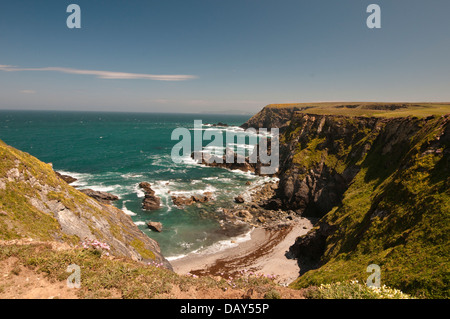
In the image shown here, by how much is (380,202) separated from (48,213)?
33.6m

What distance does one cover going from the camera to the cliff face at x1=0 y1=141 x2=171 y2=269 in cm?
1631

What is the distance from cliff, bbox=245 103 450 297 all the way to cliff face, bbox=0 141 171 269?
62.7 feet

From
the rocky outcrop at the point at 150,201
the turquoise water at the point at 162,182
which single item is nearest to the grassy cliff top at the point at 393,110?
the turquoise water at the point at 162,182

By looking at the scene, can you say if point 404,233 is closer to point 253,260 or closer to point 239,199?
point 253,260

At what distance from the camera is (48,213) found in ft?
61.3

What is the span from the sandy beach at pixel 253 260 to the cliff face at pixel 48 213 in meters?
9.97

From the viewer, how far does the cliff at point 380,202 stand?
15680mm

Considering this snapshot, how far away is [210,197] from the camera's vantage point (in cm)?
5656

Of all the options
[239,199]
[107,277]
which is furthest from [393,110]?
[107,277]

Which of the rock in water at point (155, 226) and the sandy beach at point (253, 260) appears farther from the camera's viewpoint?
the rock in water at point (155, 226)

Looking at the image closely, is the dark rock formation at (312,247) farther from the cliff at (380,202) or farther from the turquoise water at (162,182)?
the turquoise water at (162,182)

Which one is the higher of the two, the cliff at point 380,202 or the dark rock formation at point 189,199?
the cliff at point 380,202
